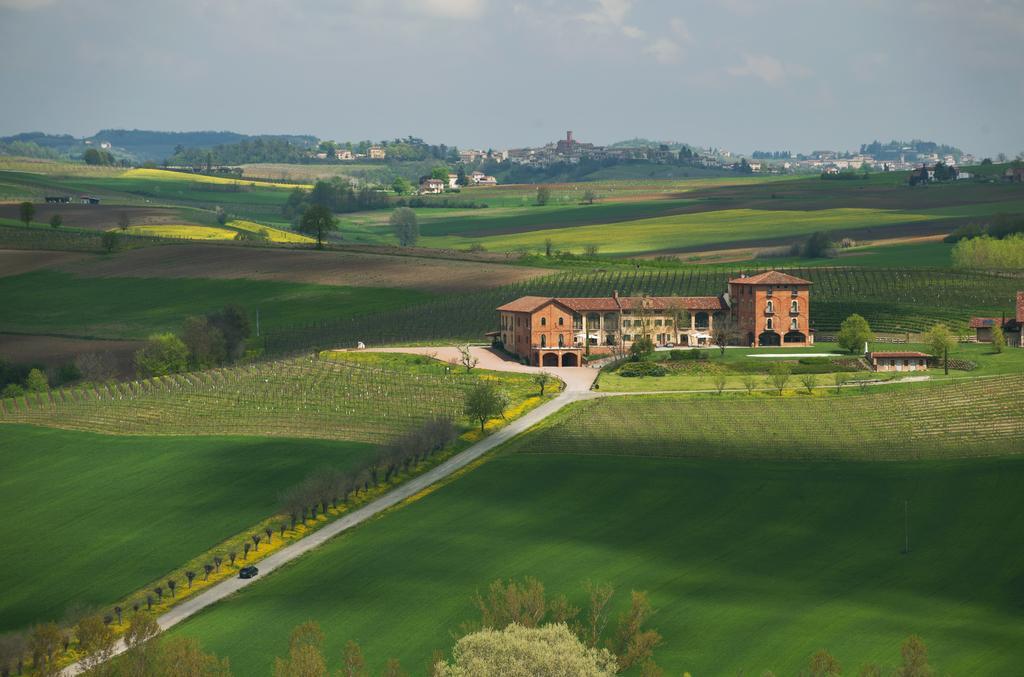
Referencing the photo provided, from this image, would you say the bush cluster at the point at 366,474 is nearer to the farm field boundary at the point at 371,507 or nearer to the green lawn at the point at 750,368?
the farm field boundary at the point at 371,507

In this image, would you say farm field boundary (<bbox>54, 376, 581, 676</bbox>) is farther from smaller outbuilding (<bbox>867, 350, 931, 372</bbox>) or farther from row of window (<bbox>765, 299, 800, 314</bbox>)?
row of window (<bbox>765, 299, 800, 314</bbox>)

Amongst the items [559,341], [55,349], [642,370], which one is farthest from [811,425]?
[55,349]

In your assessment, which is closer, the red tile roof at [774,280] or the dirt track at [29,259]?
the red tile roof at [774,280]

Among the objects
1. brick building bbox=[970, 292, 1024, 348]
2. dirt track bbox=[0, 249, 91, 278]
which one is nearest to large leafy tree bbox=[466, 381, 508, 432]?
brick building bbox=[970, 292, 1024, 348]

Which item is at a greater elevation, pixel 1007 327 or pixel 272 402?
pixel 1007 327

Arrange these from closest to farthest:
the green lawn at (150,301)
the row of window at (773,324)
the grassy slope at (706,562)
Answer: the grassy slope at (706,562), the row of window at (773,324), the green lawn at (150,301)

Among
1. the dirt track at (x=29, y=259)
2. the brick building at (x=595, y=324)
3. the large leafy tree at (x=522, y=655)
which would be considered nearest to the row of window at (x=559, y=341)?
the brick building at (x=595, y=324)

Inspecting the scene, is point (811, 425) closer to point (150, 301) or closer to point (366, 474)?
point (366, 474)

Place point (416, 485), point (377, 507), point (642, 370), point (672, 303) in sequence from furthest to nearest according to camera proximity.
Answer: point (672, 303), point (642, 370), point (416, 485), point (377, 507)
